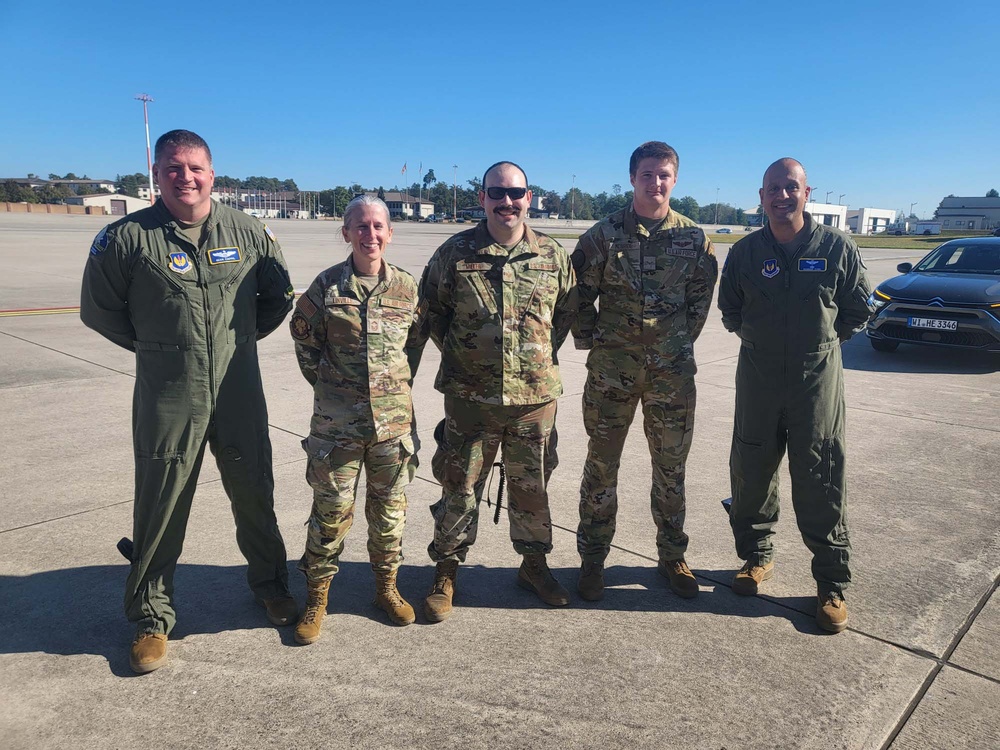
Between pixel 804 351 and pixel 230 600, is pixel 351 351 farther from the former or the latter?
pixel 804 351

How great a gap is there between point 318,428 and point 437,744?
1.30 m

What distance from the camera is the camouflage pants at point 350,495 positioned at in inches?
118

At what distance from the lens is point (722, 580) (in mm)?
3586

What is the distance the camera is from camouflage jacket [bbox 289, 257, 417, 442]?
117 inches

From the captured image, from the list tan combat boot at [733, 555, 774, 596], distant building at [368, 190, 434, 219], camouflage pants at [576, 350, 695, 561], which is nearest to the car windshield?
tan combat boot at [733, 555, 774, 596]

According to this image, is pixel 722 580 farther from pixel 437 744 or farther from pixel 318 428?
pixel 318 428

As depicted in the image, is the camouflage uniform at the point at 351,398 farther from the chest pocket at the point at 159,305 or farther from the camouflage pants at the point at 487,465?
the chest pocket at the point at 159,305

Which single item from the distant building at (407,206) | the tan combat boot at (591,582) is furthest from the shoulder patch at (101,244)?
the distant building at (407,206)

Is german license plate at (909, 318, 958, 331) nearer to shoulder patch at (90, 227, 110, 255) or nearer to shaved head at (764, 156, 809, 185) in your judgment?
shaved head at (764, 156, 809, 185)

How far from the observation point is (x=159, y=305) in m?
2.82

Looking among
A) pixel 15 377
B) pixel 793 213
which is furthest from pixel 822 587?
pixel 15 377

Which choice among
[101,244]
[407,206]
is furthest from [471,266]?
[407,206]

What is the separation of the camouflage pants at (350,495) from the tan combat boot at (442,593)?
24 centimetres

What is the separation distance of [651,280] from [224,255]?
1.88 m
